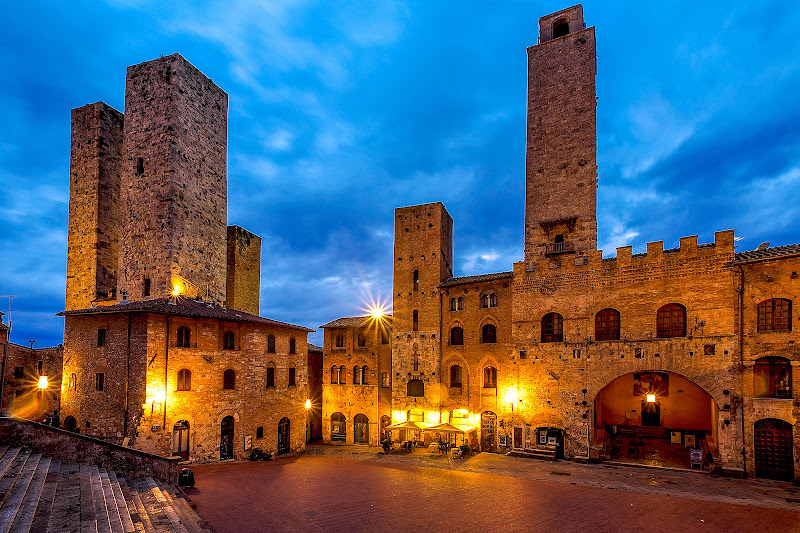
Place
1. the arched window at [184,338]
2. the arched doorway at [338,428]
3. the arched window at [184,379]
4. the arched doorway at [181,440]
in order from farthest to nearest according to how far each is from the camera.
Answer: the arched doorway at [338,428] < the arched window at [184,338] < the arched window at [184,379] < the arched doorway at [181,440]

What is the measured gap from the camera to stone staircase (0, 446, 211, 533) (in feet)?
32.8

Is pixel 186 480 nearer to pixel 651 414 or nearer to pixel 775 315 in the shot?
pixel 775 315

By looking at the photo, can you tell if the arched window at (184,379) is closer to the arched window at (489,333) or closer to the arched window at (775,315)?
the arched window at (489,333)

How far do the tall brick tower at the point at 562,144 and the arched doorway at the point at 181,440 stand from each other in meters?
21.6

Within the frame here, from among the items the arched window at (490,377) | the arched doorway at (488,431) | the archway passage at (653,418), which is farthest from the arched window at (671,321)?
the arched doorway at (488,431)

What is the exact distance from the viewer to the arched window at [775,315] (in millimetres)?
19250

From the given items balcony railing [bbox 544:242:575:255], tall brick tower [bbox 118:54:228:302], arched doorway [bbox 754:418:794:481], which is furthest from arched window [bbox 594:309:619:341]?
tall brick tower [bbox 118:54:228:302]

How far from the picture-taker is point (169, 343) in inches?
856

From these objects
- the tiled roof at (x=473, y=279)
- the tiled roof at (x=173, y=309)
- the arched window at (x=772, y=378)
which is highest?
the tiled roof at (x=473, y=279)

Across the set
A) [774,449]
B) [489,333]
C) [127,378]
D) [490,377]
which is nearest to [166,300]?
[127,378]

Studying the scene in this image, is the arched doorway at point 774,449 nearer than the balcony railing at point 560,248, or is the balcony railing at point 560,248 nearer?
the arched doorway at point 774,449

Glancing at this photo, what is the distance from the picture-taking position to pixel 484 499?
16703mm

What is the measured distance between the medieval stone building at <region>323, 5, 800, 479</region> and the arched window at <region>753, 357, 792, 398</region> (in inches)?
2.4

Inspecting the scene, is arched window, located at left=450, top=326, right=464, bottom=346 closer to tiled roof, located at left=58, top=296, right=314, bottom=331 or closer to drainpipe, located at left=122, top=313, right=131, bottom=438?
tiled roof, located at left=58, top=296, right=314, bottom=331
